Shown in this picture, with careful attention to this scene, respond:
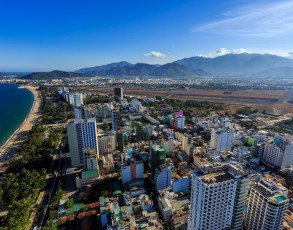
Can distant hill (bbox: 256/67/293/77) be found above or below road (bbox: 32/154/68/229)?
above

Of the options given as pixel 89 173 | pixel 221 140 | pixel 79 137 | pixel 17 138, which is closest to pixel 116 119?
pixel 79 137

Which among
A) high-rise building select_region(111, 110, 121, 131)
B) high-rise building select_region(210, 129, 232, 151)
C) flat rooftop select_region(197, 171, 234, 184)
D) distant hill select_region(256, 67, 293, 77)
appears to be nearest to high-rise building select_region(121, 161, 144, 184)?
flat rooftop select_region(197, 171, 234, 184)

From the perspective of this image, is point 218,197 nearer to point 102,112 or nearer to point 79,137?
point 79,137

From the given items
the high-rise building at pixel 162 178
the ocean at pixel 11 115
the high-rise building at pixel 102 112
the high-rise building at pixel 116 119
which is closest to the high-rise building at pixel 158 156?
the high-rise building at pixel 162 178

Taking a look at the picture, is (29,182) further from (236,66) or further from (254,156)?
(236,66)

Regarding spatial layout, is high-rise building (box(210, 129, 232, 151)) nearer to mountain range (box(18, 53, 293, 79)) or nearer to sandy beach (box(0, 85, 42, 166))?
sandy beach (box(0, 85, 42, 166))

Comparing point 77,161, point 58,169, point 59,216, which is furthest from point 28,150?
point 59,216
